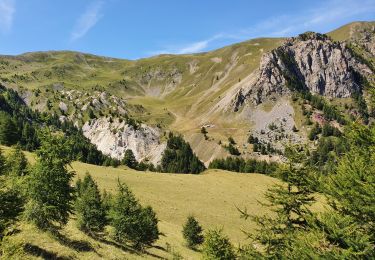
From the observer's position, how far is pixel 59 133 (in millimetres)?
33156

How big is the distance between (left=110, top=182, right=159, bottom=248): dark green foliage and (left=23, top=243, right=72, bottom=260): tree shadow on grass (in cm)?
1310

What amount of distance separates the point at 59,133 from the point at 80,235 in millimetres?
10923

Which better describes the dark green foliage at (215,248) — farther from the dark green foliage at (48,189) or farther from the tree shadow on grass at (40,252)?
the dark green foliage at (48,189)

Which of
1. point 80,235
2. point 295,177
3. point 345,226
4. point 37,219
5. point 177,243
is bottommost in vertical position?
point 177,243

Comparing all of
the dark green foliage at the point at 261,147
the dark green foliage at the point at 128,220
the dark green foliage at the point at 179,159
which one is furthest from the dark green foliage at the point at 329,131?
the dark green foliage at the point at 128,220

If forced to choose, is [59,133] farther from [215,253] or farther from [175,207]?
[175,207]

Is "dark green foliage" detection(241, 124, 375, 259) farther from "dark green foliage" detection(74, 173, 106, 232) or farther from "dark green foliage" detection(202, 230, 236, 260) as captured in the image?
"dark green foliage" detection(74, 173, 106, 232)

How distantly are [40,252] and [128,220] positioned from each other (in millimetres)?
14633

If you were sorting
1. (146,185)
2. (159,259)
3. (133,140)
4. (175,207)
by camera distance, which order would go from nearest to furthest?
1. (159,259)
2. (175,207)
3. (146,185)
4. (133,140)

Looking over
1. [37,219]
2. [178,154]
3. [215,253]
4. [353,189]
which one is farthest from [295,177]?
[178,154]

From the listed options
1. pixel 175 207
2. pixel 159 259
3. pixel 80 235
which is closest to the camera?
pixel 80 235

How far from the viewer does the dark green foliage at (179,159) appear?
140 meters

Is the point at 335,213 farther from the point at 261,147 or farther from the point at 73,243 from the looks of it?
the point at 261,147

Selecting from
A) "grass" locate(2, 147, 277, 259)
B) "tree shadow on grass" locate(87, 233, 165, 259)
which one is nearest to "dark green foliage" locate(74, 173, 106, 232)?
"grass" locate(2, 147, 277, 259)
